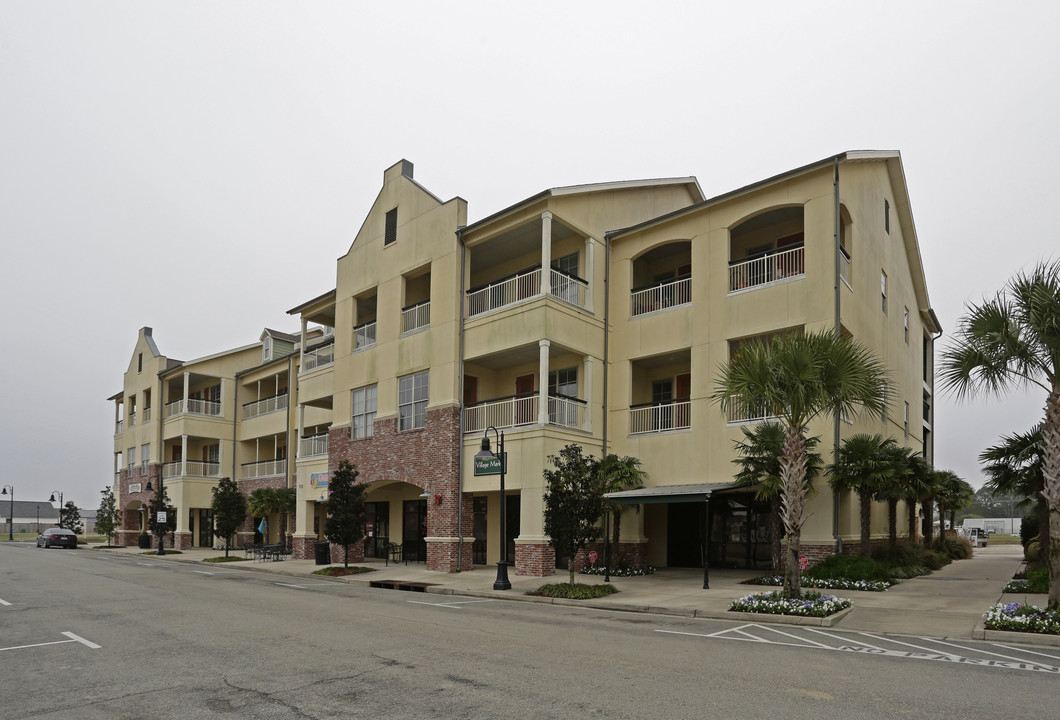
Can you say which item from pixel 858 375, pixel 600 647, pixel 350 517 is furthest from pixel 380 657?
pixel 350 517

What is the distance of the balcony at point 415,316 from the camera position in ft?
91.5

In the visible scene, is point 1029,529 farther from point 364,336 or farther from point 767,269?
point 364,336

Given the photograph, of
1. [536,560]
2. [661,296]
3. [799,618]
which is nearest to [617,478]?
[536,560]

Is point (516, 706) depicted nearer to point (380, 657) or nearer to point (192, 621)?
point (380, 657)

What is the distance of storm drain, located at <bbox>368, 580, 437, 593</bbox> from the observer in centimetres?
2112

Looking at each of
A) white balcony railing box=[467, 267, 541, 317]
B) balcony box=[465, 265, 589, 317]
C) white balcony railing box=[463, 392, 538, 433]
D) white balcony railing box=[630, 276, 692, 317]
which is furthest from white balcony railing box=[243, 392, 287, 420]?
white balcony railing box=[630, 276, 692, 317]

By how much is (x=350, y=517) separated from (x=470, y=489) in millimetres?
4330

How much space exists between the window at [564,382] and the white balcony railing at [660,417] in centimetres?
218

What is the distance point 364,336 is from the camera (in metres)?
30.7

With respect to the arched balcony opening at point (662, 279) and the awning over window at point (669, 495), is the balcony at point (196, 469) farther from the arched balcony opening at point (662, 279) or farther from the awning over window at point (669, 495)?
the awning over window at point (669, 495)

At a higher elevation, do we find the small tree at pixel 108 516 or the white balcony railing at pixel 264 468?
the white balcony railing at pixel 264 468

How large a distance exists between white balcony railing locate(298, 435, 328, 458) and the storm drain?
1229 centimetres

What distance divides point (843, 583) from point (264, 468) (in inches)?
1338

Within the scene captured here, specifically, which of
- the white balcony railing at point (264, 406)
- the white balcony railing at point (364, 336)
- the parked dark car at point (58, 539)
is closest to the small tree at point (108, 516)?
the parked dark car at point (58, 539)
